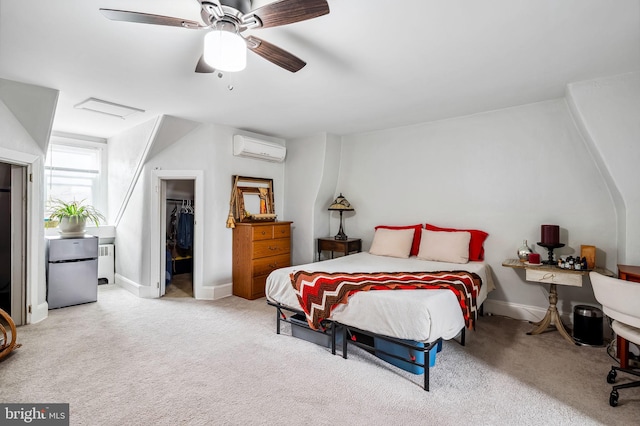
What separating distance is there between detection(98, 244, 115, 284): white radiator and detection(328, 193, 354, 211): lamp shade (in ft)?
12.3

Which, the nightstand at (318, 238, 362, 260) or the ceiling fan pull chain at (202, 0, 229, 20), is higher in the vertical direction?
the ceiling fan pull chain at (202, 0, 229, 20)

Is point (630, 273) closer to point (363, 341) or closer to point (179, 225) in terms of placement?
point (363, 341)

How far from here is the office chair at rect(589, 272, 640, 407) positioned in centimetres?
201

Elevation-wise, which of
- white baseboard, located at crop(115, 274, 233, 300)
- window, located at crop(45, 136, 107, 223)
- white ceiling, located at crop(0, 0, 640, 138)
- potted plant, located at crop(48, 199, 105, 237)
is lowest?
white baseboard, located at crop(115, 274, 233, 300)

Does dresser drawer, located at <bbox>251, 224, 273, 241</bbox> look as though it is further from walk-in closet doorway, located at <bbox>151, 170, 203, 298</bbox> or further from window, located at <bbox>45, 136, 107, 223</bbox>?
window, located at <bbox>45, 136, 107, 223</bbox>

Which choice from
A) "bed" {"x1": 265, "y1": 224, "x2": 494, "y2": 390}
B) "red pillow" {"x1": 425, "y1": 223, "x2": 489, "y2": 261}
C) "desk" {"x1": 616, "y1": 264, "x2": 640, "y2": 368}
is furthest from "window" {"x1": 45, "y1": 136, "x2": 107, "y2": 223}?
"desk" {"x1": 616, "y1": 264, "x2": 640, "y2": 368}

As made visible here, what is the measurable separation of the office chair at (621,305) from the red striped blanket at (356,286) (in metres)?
0.91

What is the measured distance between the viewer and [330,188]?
210 inches

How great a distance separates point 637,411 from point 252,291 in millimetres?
3868

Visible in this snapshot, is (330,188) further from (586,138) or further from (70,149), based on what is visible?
(70,149)

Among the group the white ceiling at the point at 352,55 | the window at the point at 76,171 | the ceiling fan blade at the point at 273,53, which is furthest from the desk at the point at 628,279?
the window at the point at 76,171

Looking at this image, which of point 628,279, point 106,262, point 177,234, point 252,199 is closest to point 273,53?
point 252,199

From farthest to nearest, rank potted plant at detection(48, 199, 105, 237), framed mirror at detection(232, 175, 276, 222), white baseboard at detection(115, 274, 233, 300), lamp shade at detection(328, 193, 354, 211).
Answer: lamp shade at detection(328, 193, 354, 211) < framed mirror at detection(232, 175, 276, 222) < white baseboard at detection(115, 274, 233, 300) < potted plant at detection(48, 199, 105, 237)

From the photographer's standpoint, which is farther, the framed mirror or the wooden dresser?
the framed mirror
